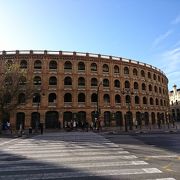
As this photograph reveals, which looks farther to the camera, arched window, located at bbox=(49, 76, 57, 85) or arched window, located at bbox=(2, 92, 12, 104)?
arched window, located at bbox=(49, 76, 57, 85)

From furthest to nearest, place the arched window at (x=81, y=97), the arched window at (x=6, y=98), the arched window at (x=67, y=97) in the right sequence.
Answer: the arched window at (x=81, y=97) → the arched window at (x=67, y=97) → the arched window at (x=6, y=98)

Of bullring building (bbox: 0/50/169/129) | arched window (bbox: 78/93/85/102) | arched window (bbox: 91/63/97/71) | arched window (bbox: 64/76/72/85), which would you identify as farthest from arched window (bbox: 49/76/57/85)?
arched window (bbox: 91/63/97/71)

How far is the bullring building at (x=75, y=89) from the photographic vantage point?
41.6m

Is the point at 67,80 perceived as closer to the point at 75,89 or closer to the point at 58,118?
the point at 75,89

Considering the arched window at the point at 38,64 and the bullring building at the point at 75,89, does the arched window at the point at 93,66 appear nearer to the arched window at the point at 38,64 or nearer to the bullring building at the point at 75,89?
the bullring building at the point at 75,89

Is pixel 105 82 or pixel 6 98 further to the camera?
pixel 105 82

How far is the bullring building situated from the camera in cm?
4159

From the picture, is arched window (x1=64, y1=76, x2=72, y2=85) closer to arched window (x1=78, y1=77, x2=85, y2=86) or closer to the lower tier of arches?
arched window (x1=78, y1=77, x2=85, y2=86)

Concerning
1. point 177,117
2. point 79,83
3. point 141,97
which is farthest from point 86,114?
point 177,117

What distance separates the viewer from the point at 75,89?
4297cm

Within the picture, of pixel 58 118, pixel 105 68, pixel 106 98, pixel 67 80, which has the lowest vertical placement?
pixel 58 118

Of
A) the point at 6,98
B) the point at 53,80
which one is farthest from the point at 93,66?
the point at 6,98

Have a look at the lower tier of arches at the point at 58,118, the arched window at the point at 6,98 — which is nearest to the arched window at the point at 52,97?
the lower tier of arches at the point at 58,118

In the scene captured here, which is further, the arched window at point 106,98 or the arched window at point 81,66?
the arched window at point 106,98
